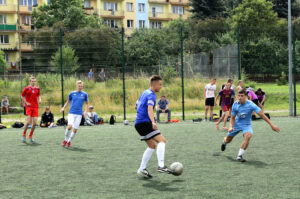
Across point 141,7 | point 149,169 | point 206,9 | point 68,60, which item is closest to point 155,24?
point 141,7

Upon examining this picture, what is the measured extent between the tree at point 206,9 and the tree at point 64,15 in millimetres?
13308

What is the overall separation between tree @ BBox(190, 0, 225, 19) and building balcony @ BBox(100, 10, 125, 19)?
15629 mm

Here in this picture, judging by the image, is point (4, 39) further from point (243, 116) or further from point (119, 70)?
point (243, 116)

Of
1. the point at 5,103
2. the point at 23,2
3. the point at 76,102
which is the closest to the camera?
the point at 76,102

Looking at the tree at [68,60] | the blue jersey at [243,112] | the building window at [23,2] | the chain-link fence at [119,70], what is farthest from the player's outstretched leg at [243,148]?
the building window at [23,2]

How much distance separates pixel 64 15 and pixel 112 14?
12.8 metres

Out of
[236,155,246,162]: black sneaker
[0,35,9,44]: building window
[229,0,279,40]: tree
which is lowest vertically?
[236,155,246,162]: black sneaker

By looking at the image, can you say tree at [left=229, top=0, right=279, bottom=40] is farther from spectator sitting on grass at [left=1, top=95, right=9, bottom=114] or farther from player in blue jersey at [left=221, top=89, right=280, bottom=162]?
player in blue jersey at [left=221, top=89, right=280, bottom=162]

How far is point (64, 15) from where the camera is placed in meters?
56.4

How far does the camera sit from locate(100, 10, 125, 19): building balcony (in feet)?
219

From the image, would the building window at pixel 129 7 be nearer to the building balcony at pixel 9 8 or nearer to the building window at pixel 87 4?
the building window at pixel 87 4

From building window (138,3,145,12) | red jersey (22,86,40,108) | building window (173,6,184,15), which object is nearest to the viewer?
red jersey (22,86,40,108)

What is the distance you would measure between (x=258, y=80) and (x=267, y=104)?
3475 mm

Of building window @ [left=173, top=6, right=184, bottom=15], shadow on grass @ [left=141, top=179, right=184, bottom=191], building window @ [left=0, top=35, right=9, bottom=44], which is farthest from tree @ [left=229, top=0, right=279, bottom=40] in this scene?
shadow on grass @ [left=141, top=179, right=184, bottom=191]
